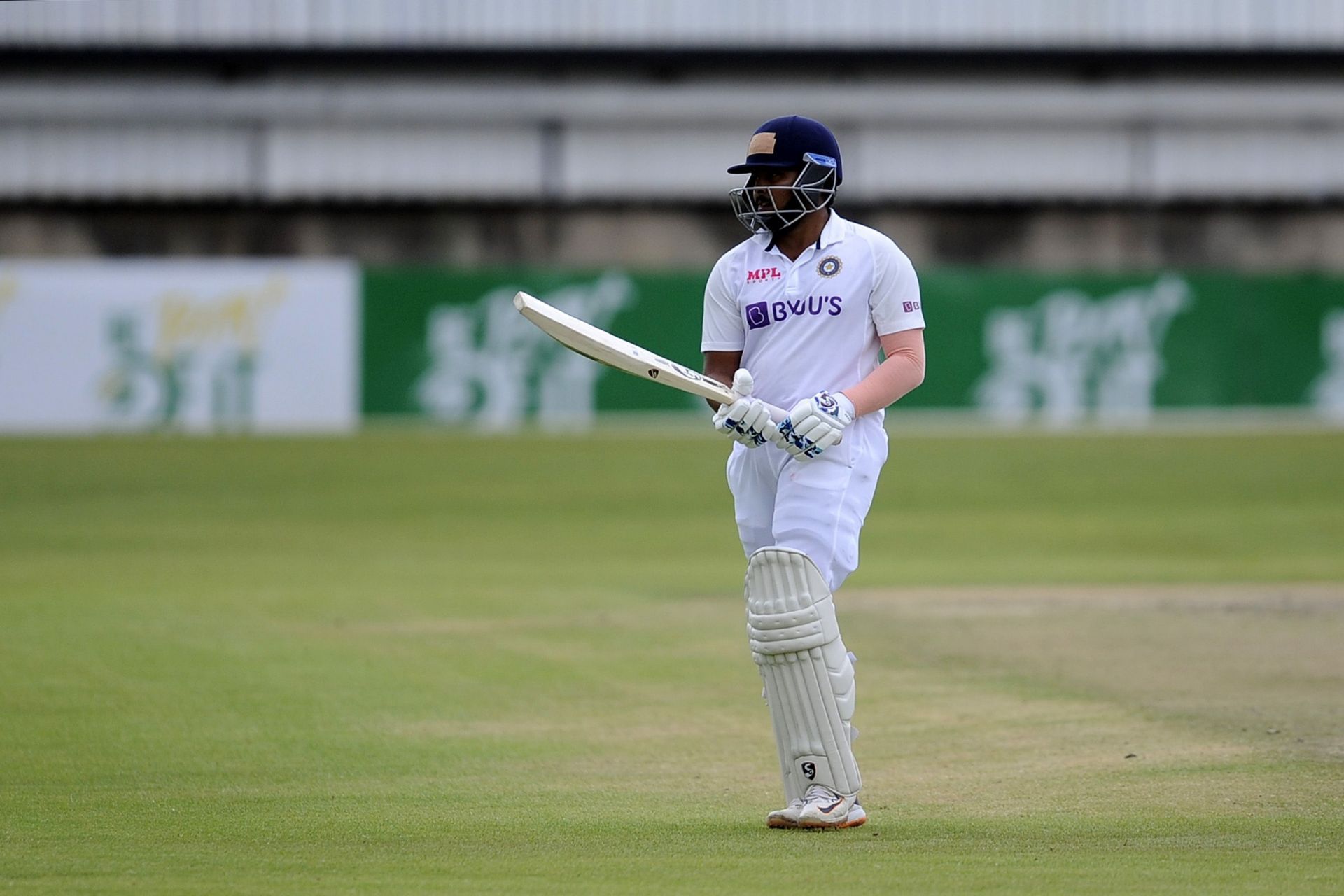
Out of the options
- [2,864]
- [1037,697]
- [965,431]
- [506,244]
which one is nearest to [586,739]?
[1037,697]

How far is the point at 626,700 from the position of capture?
701cm

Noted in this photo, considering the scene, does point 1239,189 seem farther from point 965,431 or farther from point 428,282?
point 428,282

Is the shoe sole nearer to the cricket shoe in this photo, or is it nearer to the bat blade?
the cricket shoe

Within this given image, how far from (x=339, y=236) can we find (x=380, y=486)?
8.88 m

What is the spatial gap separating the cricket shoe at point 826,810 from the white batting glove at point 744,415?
966 millimetres

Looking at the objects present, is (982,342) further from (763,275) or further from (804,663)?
(804,663)

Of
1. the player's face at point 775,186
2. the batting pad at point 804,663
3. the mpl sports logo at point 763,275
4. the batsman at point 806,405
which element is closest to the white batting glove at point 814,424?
the batsman at point 806,405

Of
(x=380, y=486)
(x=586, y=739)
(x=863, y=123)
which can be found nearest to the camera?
(x=586, y=739)

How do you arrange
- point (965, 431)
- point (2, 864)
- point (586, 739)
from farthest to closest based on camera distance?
point (965, 431)
point (586, 739)
point (2, 864)

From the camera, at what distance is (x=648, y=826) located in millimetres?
4727

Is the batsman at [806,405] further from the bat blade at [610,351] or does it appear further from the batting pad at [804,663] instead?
the bat blade at [610,351]

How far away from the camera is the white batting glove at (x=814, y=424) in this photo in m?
4.64

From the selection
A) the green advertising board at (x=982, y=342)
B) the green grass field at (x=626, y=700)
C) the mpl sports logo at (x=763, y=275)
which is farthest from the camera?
the green advertising board at (x=982, y=342)

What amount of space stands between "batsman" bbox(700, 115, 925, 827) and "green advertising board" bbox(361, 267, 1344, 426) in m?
15.7
